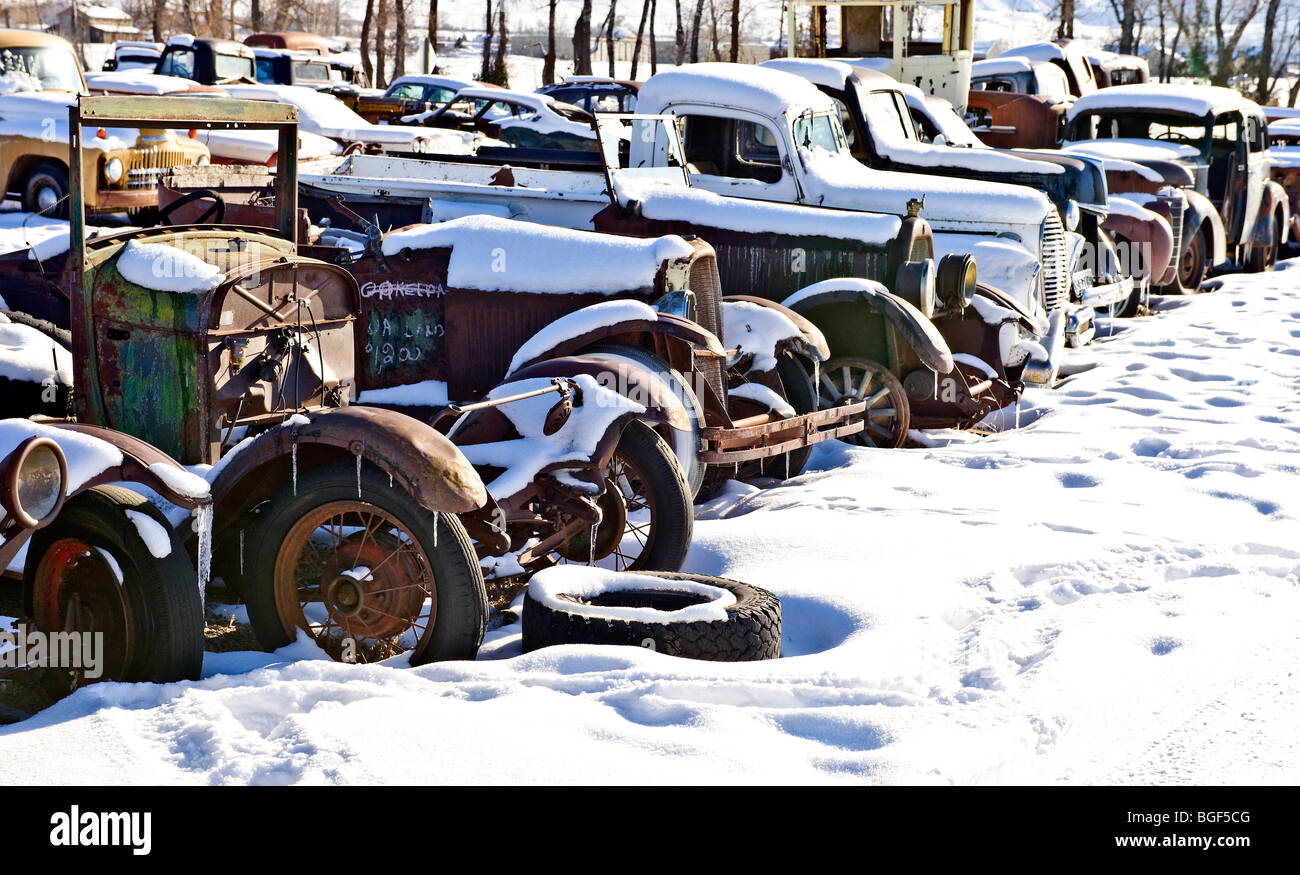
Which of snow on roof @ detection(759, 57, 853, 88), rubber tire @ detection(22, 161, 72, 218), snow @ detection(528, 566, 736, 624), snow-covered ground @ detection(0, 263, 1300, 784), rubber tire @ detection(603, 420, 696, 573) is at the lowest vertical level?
snow-covered ground @ detection(0, 263, 1300, 784)

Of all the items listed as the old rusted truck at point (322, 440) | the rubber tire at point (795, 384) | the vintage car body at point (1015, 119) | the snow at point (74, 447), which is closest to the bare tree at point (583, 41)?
the vintage car body at point (1015, 119)

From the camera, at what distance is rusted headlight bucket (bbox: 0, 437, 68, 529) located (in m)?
3.55

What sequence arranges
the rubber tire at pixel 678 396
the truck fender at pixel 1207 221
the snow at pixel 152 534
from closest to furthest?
the snow at pixel 152 534
the rubber tire at pixel 678 396
the truck fender at pixel 1207 221

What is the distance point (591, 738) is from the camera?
143 inches

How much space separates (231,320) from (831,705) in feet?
8.33

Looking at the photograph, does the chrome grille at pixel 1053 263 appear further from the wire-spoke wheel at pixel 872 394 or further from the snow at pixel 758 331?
the snow at pixel 758 331

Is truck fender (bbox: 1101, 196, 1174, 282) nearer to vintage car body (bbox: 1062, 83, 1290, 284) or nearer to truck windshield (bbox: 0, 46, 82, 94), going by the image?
vintage car body (bbox: 1062, 83, 1290, 284)

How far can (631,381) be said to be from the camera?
5422 mm

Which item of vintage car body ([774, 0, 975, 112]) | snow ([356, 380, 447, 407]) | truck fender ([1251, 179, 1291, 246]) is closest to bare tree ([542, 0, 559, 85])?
vintage car body ([774, 0, 975, 112])

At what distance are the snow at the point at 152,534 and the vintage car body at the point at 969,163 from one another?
7.19 m

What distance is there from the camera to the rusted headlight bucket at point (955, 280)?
27.0ft

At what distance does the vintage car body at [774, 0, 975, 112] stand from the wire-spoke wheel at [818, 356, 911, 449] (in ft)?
26.3
